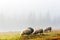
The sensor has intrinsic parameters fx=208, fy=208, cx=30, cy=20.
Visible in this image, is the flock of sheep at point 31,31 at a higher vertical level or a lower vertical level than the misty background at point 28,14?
lower

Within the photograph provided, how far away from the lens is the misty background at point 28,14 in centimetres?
284

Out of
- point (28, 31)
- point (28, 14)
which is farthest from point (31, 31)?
point (28, 14)

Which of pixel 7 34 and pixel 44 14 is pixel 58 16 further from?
pixel 7 34

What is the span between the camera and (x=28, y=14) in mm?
2879

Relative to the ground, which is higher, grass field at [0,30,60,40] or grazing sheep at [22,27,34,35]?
grazing sheep at [22,27,34,35]

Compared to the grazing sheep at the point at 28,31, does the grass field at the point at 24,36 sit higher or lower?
lower

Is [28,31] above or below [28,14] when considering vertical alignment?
below

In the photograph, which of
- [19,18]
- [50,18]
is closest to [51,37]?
[50,18]

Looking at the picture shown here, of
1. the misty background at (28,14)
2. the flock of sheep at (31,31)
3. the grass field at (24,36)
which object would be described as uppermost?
the misty background at (28,14)

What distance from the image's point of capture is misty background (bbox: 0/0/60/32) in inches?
112

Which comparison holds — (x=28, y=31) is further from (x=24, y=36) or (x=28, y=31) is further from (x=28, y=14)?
(x=28, y=14)

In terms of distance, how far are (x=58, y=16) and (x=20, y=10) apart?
54 centimetres

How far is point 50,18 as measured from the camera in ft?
9.58

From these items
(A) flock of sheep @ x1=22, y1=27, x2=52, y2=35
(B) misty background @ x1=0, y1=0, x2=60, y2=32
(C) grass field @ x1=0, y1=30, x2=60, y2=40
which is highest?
(B) misty background @ x1=0, y1=0, x2=60, y2=32
